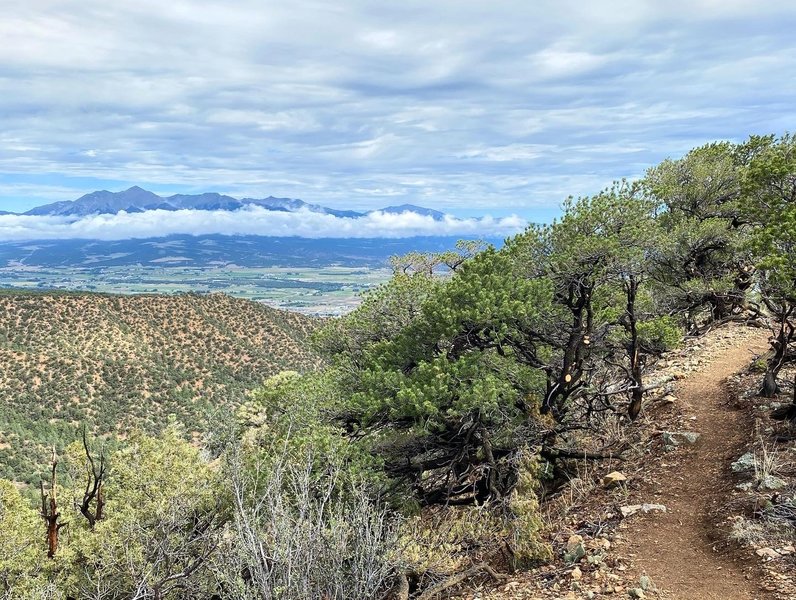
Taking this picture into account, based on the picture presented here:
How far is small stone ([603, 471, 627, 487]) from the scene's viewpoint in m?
10.2

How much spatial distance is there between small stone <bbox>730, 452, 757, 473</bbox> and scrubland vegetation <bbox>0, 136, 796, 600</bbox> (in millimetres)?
2428

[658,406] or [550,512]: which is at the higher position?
[658,406]

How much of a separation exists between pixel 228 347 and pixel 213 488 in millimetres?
54392

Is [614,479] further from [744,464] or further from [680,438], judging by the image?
[744,464]

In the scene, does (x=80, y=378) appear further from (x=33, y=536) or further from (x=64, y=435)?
(x=33, y=536)

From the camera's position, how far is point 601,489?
1034 centimetres

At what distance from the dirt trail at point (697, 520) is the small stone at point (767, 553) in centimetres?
22

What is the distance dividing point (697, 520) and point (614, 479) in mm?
2036

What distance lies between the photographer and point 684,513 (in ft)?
28.0

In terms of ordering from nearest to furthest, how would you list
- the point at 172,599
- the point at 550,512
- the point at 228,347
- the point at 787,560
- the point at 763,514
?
the point at 787,560, the point at 763,514, the point at 550,512, the point at 172,599, the point at 228,347

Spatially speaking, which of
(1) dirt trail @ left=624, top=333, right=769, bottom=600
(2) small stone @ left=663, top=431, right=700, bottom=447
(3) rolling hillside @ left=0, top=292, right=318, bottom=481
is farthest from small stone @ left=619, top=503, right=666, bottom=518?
(3) rolling hillside @ left=0, top=292, right=318, bottom=481

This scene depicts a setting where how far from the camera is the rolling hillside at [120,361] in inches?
1837

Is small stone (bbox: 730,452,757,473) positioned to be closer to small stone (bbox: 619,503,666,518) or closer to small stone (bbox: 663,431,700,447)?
small stone (bbox: 663,431,700,447)

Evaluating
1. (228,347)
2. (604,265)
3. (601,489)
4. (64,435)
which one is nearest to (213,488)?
(601,489)
